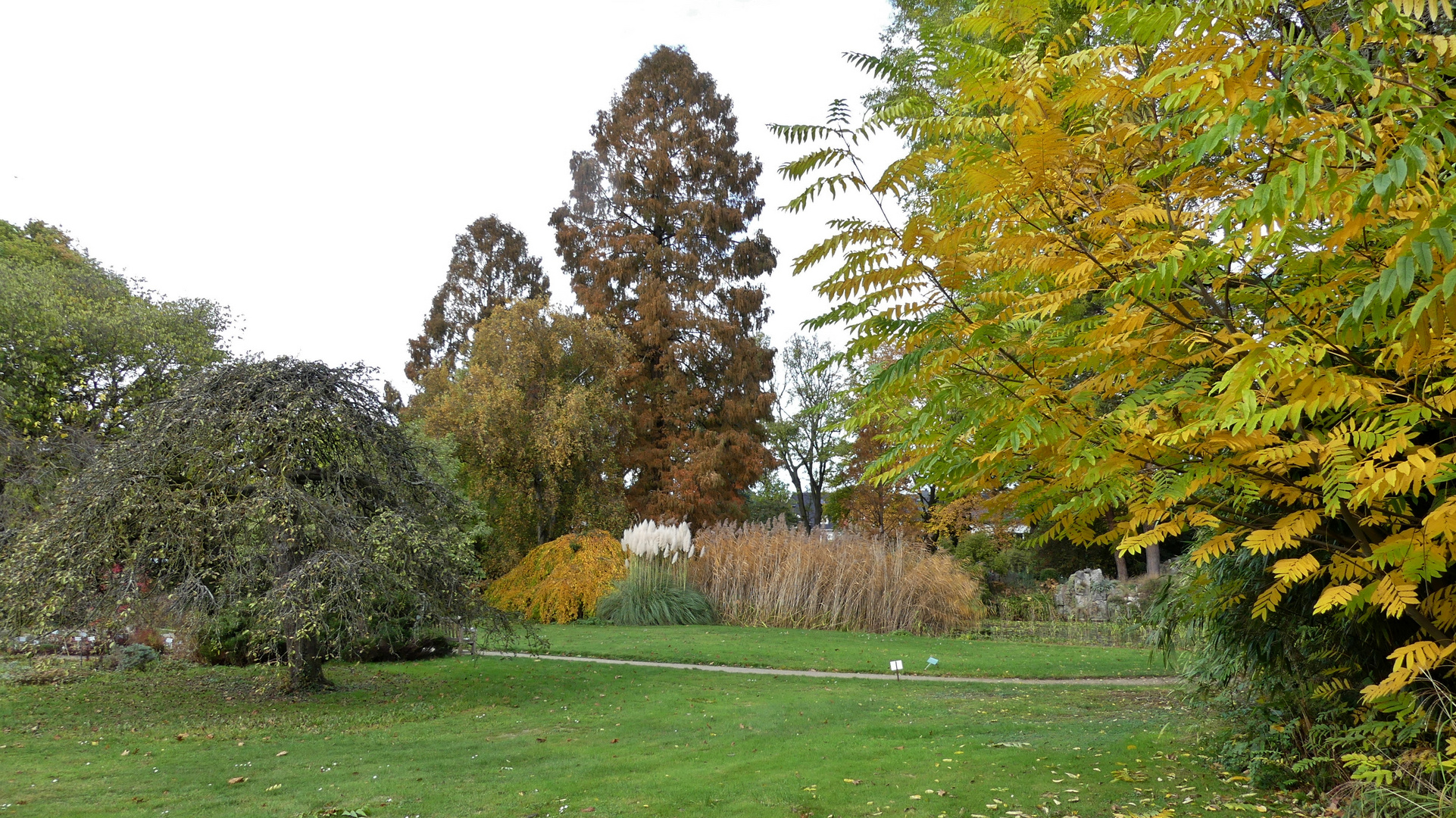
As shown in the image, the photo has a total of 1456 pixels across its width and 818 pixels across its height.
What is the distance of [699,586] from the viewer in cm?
1791

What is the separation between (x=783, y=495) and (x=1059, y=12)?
3406 centimetres

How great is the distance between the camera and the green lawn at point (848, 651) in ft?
38.9

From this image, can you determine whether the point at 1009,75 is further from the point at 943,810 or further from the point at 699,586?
the point at 699,586

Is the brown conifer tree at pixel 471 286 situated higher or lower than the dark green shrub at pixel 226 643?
higher

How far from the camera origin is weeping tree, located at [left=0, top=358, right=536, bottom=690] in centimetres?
789

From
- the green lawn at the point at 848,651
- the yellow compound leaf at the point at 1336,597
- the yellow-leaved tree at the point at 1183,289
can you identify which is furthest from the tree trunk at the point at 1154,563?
the yellow compound leaf at the point at 1336,597

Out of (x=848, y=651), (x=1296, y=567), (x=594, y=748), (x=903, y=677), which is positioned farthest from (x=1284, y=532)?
(x=848, y=651)

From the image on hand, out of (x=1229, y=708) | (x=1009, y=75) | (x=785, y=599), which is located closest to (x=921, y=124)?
(x=1009, y=75)

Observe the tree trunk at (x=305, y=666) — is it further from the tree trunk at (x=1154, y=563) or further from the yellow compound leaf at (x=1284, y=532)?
the tree trunk at (x=1154, y=563)

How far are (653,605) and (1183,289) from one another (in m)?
14.9

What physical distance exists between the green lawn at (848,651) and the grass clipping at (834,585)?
678mm

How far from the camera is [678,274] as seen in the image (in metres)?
28.0

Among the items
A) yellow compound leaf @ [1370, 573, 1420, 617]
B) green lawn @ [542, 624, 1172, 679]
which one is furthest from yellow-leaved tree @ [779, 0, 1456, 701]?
green lawn @ [542, 624, 1172, 679]

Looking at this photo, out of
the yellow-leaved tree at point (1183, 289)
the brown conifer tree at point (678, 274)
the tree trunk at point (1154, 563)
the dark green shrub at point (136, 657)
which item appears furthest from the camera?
A: the brown conifer tree at point (678, 274)
